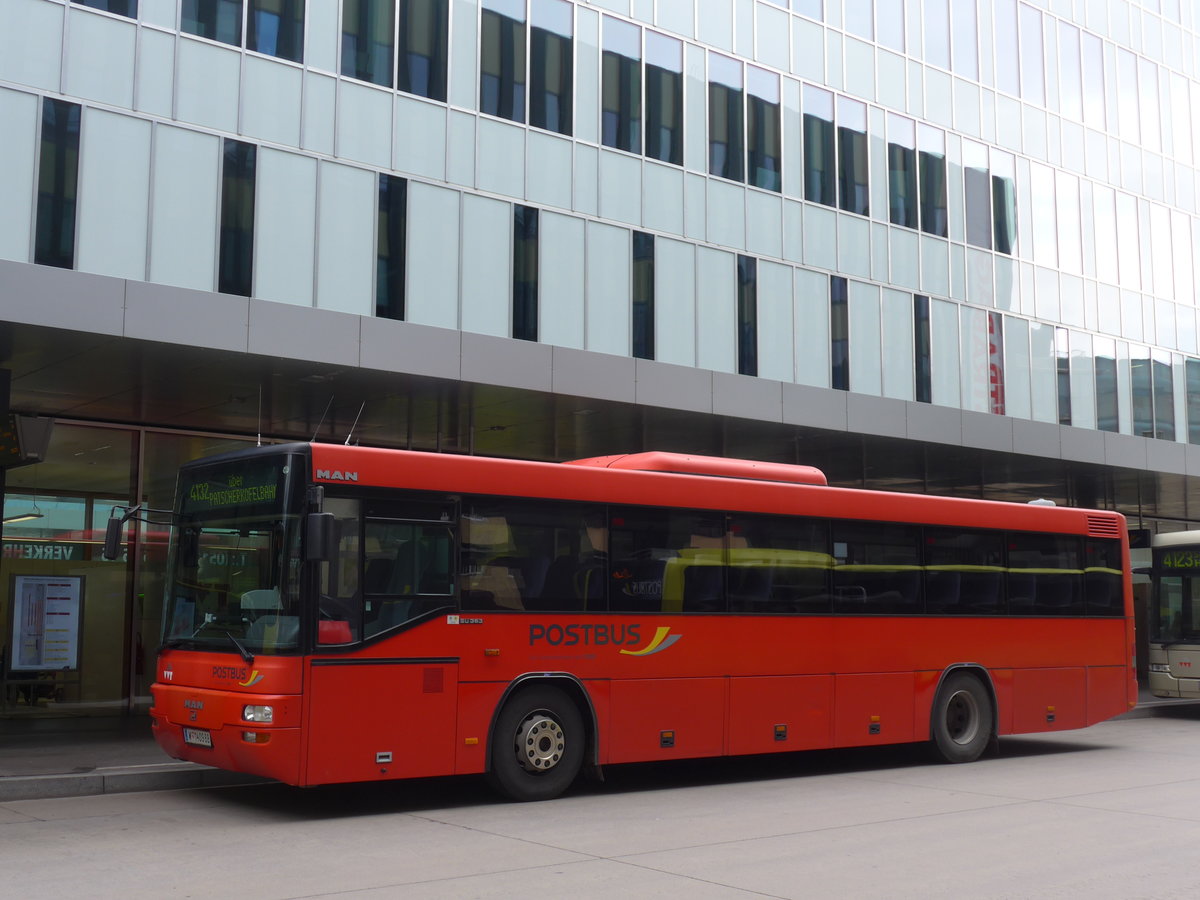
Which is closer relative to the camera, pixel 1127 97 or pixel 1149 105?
pixel 1127 97

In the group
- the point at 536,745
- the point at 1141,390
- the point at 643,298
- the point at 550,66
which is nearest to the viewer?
the point at 536,745

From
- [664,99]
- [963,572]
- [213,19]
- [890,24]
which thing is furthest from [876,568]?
[890,24]

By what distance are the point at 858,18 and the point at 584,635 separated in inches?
657

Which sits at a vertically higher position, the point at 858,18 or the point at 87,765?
the point at 858,18

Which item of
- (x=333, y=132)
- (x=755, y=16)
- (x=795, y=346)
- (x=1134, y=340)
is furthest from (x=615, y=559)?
(x=1134, y=340)

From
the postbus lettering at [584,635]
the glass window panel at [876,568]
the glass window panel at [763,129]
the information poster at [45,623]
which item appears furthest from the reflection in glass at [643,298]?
the information poster at [45,623]

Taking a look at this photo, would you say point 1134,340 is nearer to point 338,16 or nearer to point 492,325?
point 492,325

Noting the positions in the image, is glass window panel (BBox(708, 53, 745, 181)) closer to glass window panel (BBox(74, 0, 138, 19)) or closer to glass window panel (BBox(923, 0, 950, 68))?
glass window panel (BBox(923, 0, 950, 68))

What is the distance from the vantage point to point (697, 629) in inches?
507

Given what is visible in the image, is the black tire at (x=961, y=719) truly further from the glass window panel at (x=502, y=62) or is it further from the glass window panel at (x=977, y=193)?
the glass window panel at (x=977, y=193)

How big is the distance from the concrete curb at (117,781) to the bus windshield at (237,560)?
1.63 metres

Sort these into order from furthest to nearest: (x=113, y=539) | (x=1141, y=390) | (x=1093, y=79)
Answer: (x=1093, y=79), (x=1141, y=390), (x=113, y=539)

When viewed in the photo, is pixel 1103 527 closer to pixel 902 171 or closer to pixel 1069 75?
pixel 902 171

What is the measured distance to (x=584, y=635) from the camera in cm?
1202
